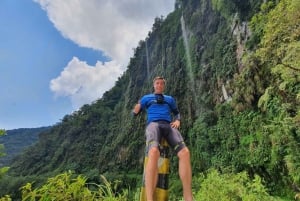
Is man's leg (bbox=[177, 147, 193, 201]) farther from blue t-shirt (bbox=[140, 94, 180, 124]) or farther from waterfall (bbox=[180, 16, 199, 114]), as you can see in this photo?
waterfall (bbox=[180, 16, 199, 114])

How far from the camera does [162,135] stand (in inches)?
142

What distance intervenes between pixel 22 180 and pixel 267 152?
35.9 meters

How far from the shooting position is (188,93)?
133 feet

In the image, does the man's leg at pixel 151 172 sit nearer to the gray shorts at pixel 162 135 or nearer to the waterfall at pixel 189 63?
the gray shorts at pixel 162 135

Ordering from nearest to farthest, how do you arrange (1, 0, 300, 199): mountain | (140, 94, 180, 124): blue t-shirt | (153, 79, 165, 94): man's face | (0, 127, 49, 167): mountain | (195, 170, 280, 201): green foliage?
(140, 94, 180, 124): blue t-shirt, (153, 79, 165, 94): man's face, (195, 170, 280, 201): green foliage, (1, 0, 300, 199): mountain, (0, 127, 49, 167): mountain

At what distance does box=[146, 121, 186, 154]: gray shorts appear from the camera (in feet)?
11.4

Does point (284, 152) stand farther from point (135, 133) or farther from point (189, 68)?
point (135, 133)

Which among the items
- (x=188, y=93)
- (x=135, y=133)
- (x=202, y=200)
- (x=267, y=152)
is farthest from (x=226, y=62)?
(x=202, y=200)

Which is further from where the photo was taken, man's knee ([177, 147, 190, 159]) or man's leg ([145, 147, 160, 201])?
man's knee ([177, 147, 190, 159])

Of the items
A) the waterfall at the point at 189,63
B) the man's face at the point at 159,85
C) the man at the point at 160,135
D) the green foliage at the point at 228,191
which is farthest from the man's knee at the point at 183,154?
the waterfall at the point at 189,63

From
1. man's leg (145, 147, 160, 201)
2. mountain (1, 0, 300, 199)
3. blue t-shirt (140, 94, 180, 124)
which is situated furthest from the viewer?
mountain (1, 0, 300, 199)

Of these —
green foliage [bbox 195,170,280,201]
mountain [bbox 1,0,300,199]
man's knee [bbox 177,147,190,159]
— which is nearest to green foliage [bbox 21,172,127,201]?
man's knee [bbox 177,147,190,159]

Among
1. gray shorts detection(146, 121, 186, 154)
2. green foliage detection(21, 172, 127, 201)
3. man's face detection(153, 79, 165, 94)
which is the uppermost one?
man's face detection(153, 79, 165, 94)

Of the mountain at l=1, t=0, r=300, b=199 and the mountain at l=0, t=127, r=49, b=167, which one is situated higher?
the mountain at l=0, t=127, r=49, b=167
